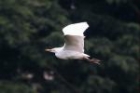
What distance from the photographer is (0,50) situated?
23781mm

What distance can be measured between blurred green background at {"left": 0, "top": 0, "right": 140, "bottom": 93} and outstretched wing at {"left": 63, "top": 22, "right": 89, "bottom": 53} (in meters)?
5.49

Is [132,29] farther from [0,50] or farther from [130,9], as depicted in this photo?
[0,50]

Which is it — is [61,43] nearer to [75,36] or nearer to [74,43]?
[74,43]

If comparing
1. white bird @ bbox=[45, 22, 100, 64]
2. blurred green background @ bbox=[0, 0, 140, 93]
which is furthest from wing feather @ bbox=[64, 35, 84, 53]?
blurred green background @ bbox=[0, 0, 140, 93]

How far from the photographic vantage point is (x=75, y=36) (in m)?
16.7

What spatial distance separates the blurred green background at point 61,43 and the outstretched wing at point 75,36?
5.49m

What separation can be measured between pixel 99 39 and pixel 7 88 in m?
→ 2.08

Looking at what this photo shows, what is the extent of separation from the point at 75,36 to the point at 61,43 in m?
6.15

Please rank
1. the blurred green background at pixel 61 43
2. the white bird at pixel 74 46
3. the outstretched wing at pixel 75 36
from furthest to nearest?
the blurred green background at pixel 61 43 < the white bird at pixel 74 46 < the outstretched wing at pixel 75 36

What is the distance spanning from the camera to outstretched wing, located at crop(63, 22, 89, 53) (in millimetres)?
16516

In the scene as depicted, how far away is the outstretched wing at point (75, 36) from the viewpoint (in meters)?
16.5

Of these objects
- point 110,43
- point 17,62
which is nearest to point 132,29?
point 110,43

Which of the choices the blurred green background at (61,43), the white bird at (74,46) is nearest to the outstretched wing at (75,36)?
the white bird at (74,46)

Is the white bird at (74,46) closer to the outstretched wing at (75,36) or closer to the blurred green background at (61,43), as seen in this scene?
the outstretched wing at (75,36)
